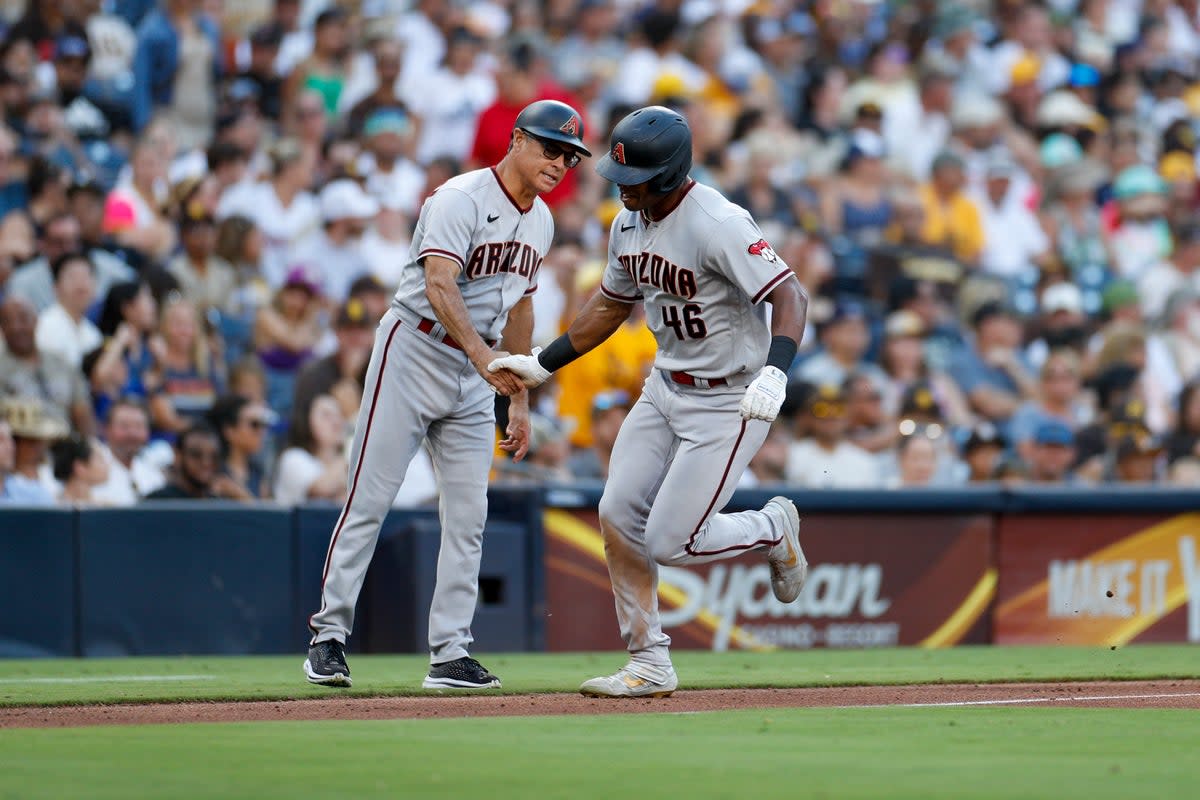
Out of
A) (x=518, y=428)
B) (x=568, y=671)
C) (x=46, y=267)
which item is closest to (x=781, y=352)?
(x=518, y=428)

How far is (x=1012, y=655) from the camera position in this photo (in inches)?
415

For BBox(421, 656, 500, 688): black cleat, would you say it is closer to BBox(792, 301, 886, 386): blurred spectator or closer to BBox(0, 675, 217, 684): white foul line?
BBox(0, 675, 217, 684): white foul line

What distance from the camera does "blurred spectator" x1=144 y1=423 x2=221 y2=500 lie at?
35.8 feet

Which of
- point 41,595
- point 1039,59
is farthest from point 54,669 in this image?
point 1039,59

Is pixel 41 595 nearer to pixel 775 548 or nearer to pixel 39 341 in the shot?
pixel 39 341

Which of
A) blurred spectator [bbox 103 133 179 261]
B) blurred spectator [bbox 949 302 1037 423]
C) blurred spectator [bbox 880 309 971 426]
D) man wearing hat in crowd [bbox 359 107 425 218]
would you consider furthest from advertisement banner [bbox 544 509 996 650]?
man wearing hat in crowd [bbox 359 107 425 218]

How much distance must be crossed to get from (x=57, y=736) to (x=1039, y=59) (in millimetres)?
15952

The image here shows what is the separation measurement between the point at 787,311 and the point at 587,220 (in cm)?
824

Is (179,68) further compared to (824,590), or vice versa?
(179,68)

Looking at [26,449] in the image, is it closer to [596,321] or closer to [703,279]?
[596,321]

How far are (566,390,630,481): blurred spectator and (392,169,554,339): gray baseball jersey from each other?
412cm

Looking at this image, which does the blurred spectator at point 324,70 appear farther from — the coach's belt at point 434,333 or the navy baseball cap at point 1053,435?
the coach's belt at point 434,333

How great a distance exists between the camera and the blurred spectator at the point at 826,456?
12.6 metres

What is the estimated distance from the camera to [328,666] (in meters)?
7.60
